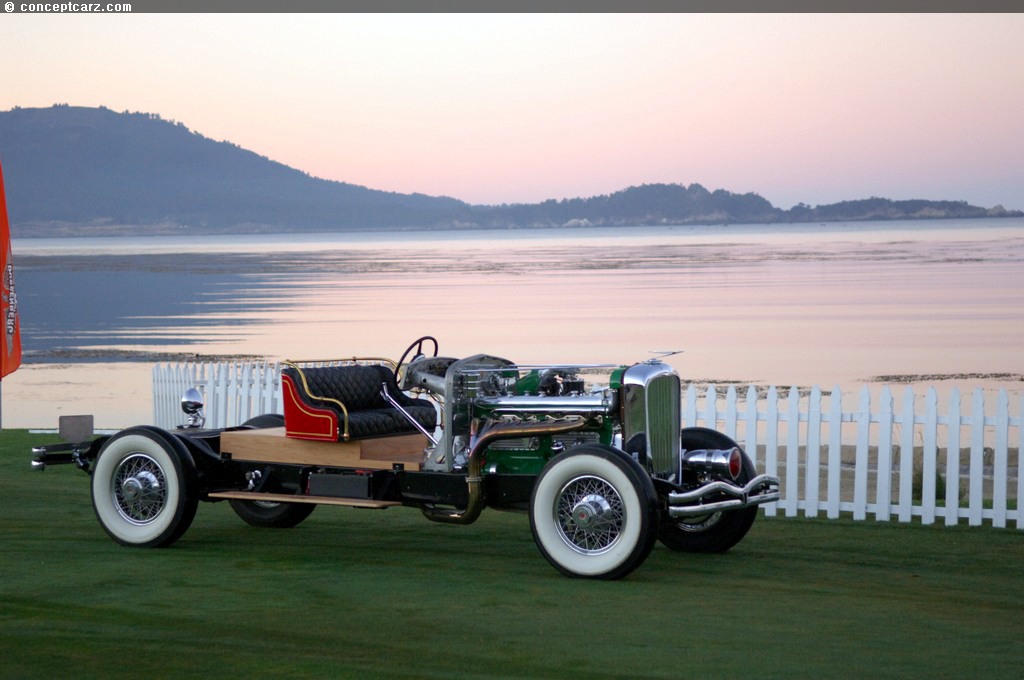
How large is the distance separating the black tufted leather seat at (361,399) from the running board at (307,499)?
45cm

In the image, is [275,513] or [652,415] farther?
[275,513]

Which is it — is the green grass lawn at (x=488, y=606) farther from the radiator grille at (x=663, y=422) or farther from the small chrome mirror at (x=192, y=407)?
the small chrome mirror at (x=192, y=407)

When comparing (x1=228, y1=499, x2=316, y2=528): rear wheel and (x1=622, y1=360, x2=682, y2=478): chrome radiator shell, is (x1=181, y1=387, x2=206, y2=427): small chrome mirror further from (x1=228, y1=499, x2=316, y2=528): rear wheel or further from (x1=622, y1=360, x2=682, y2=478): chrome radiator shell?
(x1=622, y1=360, x2=682, y2=478): chrome radiator shell

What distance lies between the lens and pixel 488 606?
752 centimetres

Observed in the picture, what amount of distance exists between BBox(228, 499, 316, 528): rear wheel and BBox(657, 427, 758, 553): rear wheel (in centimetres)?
299

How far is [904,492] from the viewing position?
10.9 metres

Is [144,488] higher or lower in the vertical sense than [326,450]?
lower

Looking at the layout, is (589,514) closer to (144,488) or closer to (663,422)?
(663,422)

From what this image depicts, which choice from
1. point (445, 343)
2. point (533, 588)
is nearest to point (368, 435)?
point (533, 588)

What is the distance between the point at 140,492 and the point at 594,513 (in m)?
3.56

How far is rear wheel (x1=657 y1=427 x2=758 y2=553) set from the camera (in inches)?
364

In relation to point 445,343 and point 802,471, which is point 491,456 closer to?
point 802,471

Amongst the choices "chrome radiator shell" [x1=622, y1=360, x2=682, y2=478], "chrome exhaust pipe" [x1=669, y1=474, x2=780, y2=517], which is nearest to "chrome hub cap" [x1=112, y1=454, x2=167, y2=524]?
"chrome radiator shell" [x1=622, y1=360, x2=682, y2=478]

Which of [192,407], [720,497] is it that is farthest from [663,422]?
[192,407]
